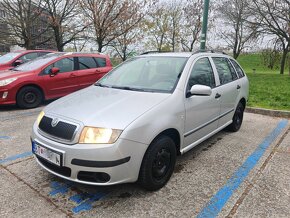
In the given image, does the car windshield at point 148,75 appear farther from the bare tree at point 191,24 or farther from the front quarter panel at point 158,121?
the bare tree at point 191,24

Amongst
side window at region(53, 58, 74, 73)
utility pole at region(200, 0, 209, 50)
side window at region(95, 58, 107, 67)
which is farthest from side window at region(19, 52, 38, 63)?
utility pole at region(200, 0, 209, 50)

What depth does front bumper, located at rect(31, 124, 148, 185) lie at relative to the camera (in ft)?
7.44

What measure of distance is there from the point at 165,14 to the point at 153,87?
970 inches

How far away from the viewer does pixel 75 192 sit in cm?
274

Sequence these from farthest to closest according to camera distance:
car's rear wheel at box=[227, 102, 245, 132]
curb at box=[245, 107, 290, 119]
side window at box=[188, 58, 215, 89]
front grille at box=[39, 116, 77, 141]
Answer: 1. curb at box=[245, 107, 290, 119]
2. car's rear wheel at box=[227, 102, 245, 132]
3. side window at box=[188, 58, 215, 89]
4. front grille at box=[39, 116, 77, 141]

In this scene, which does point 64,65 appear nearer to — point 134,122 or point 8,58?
point 8,58

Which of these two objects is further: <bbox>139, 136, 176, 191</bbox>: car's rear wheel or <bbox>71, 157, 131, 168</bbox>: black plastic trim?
<bbox>139, 136, 176, 191</bbox>: car's rear wheel

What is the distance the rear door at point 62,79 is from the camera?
668 centimetres

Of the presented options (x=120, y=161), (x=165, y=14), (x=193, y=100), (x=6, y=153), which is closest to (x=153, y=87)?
(x=193, y=100)

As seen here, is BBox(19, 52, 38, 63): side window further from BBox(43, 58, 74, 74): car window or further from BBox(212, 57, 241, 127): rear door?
BBox(212, 57, 241, 127): rear door

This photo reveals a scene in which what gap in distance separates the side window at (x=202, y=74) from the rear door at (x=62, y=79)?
452 centimetres

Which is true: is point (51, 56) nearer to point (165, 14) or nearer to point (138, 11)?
point (138, 11)

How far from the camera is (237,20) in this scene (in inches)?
Result: 701

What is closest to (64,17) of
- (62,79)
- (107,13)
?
(107,13)
